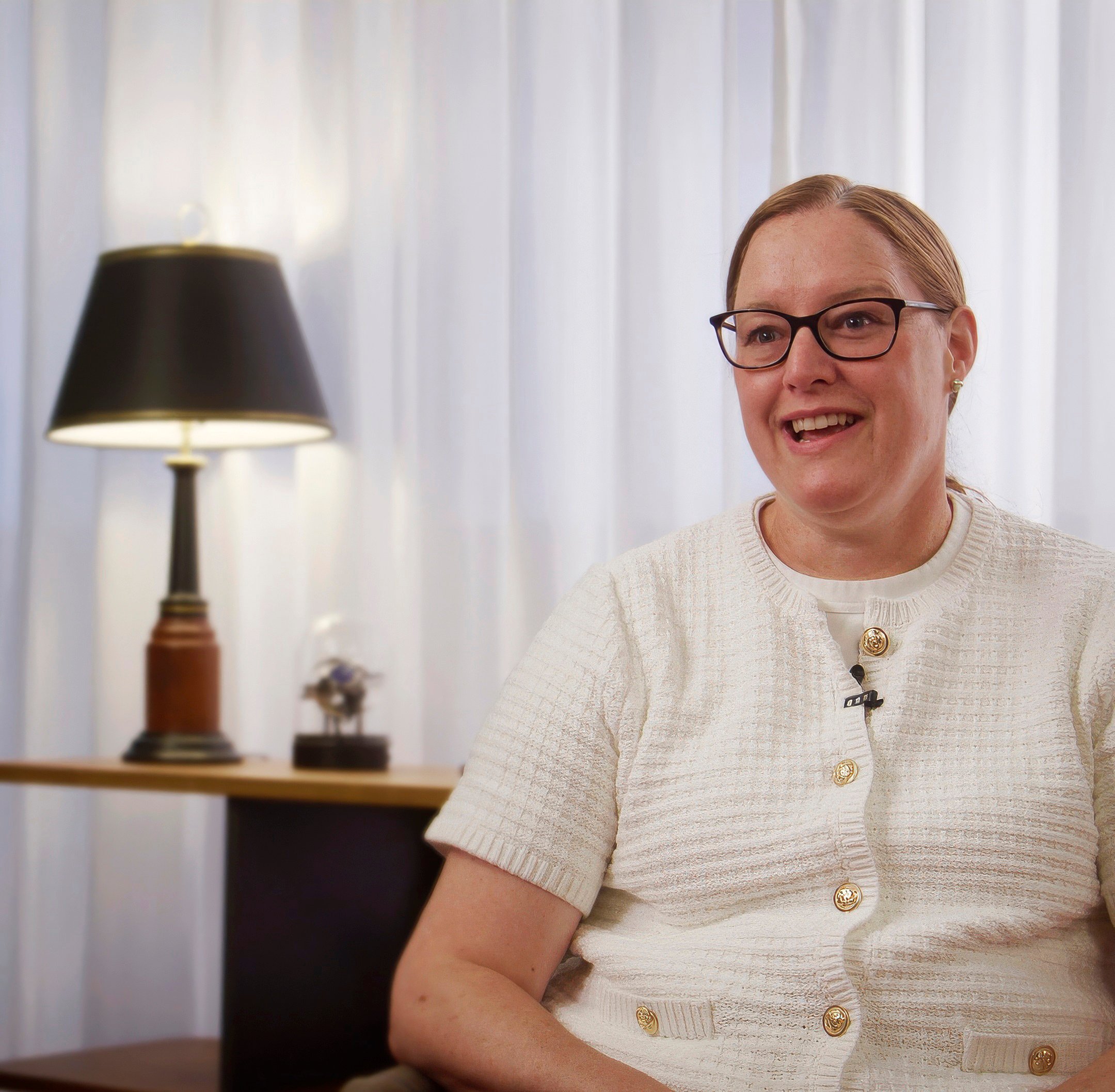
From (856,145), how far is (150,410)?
3.69ft

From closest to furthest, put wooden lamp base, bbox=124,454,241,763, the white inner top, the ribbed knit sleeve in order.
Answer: the ribbed knit sleeve, the white inner top, wooden lamp base, bbox=124,454,241,763

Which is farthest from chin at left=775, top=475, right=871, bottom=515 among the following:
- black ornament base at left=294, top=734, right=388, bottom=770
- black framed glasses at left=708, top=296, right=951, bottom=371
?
black ornament base at left=294, top=734, right=388, bottom=770

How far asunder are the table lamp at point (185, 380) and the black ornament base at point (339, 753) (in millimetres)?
180

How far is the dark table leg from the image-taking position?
1655 mm

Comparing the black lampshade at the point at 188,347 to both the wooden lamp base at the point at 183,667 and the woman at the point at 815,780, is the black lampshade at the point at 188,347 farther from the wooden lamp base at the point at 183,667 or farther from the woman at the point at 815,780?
the woman at the point at 815,780

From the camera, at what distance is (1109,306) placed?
69.9 inches

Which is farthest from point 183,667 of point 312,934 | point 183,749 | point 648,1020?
point 648,1020

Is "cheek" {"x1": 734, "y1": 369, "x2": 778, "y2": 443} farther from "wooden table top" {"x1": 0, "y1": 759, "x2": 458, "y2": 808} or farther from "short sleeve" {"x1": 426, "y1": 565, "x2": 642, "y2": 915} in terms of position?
"wooden table top" {"x1": 0, "y1": 759, "x2": 458, "y2": 808}

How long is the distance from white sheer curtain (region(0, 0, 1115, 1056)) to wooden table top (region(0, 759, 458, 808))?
27 cm

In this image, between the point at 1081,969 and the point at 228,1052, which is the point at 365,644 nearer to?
the point at 228,1052

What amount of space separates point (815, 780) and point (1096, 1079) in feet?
1.03

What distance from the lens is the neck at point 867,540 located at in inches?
48.2

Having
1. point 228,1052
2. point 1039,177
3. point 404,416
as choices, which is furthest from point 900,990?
point 404,416

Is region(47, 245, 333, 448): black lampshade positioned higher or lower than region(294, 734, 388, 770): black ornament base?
higher
